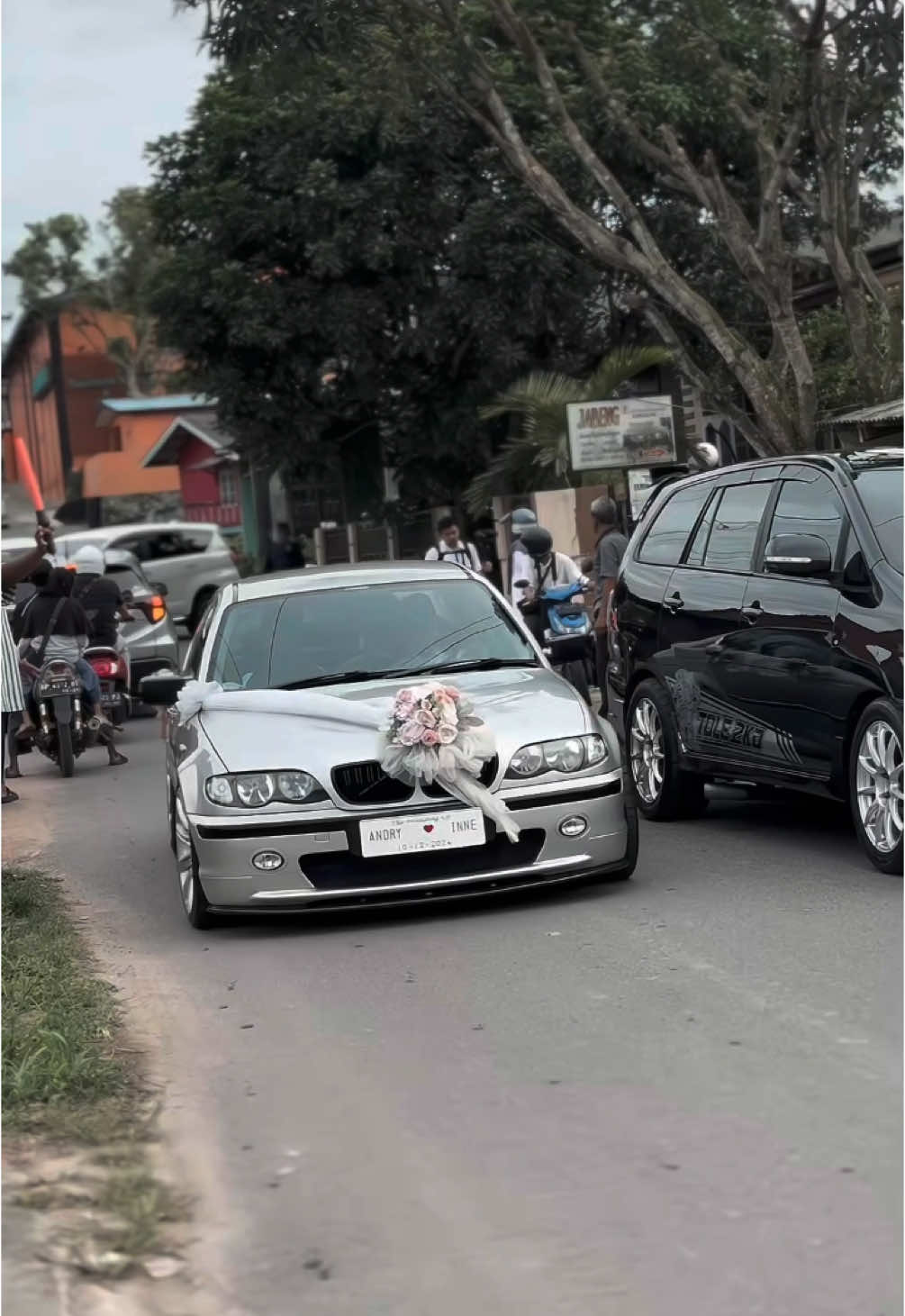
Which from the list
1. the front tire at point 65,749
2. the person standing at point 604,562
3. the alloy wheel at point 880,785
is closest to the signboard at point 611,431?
the person standing at point 604,562

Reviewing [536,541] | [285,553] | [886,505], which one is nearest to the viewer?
[886,505]

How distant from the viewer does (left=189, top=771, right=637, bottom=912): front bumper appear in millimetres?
8203

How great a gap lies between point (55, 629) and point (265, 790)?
8804 mm

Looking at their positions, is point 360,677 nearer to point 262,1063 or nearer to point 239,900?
point 239,900

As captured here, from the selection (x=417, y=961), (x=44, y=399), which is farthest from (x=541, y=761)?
(x=44, y=399)

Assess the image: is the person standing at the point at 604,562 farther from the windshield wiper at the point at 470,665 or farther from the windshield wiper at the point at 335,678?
the windshield wiper at the point at 335,678

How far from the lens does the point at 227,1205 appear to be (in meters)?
4.81

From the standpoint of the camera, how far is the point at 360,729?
27.8ft

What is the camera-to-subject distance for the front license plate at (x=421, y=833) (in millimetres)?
8203

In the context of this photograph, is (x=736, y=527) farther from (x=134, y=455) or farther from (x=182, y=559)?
(x=134, y=455)

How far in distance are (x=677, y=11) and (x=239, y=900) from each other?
18493 millimetres

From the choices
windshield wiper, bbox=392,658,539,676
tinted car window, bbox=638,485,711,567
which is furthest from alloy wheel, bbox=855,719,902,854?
tinted car window, bbox=638,485,711,567

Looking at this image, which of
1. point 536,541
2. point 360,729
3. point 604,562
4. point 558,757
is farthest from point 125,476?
point 558,757

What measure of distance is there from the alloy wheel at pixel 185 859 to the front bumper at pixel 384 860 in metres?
0.20
